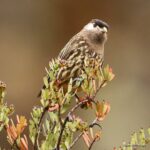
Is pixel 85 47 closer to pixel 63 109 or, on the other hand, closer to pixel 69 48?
pixel 69 48

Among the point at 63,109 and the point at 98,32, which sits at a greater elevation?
the point at 98,32

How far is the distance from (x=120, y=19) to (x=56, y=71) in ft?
21.7

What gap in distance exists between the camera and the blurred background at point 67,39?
7336 millimetres

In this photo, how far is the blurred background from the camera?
7.34 metres

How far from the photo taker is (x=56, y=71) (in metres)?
1.89

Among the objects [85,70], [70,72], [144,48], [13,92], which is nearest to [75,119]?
[85,70]

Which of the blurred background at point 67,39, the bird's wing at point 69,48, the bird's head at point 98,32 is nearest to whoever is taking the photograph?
the bird's wing at point 69,48

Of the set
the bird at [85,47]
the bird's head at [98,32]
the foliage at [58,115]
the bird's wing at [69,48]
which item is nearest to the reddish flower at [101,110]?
the foliage at [58,115]

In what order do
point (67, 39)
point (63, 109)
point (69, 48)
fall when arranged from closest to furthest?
point (63, 109) < point (69, 48) < point (67, 39)

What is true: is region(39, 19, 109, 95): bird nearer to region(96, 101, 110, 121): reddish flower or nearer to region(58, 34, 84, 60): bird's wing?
region(58, 34, 84, 60): bird's wing

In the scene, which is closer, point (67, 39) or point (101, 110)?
point (101, 110)

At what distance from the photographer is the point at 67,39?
26.3 ft

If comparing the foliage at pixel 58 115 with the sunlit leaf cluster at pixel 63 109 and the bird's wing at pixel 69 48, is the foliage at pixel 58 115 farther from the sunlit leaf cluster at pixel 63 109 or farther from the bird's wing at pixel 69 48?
the bird's wing at pixel 69 48

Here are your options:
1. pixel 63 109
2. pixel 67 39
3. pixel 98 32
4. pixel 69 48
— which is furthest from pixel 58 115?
pixel 67 39
